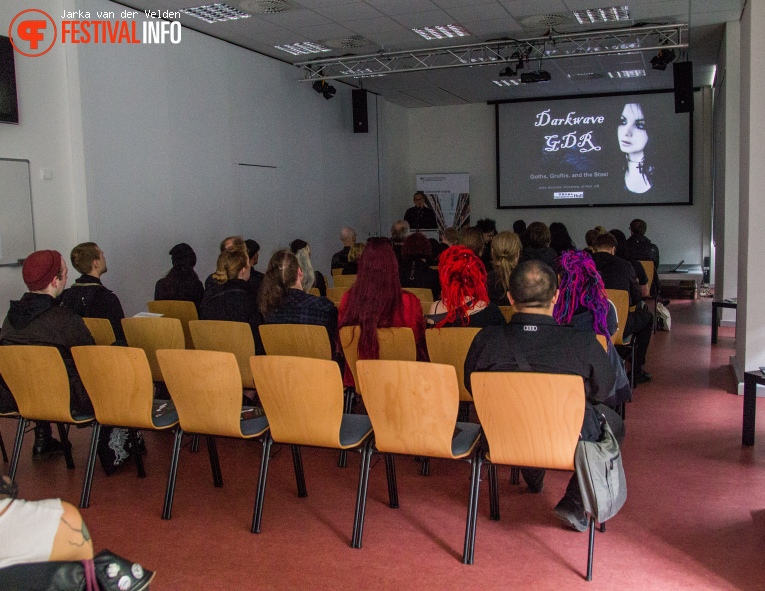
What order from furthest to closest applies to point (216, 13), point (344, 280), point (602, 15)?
point (602, 15), point (216, 13), point (344, 280)

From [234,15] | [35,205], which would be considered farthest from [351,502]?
[234,15]

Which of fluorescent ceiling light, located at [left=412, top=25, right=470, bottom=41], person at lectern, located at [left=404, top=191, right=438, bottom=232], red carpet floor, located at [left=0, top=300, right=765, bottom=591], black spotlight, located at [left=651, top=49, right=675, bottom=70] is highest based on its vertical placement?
fluorescent ceiling light, located at [left=412, top=25, right=470, bottom=41]

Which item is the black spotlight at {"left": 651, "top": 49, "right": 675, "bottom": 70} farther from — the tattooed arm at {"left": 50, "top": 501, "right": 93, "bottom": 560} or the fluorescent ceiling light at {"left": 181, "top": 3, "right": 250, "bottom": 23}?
the tattooed arm at {"left": 50, "top": 501, "right": 93, "bottom": 560}

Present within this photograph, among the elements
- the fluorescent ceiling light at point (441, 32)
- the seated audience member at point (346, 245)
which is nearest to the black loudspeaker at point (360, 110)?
the fluorescent ceiling light at point (441, 32)

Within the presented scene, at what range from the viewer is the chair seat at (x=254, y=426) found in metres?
3.69

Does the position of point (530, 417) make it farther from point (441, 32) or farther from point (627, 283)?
point (441, 32)

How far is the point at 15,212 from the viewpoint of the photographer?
22.2 ft

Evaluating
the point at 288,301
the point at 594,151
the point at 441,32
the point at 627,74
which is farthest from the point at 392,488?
the point at 594,151

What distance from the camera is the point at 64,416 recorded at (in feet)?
13.1

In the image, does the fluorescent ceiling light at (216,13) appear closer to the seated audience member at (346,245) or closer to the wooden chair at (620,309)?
the seated audience member at (346,245)

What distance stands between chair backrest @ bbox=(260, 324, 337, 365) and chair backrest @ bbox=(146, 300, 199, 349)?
146 centimetres

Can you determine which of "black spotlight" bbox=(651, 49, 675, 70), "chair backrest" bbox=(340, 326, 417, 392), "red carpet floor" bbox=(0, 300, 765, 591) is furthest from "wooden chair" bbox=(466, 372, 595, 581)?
"black spotlight" bbox=(651, 49, 675, 70)

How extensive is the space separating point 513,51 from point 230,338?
7.29m

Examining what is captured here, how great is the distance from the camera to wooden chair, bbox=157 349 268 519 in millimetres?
3568
